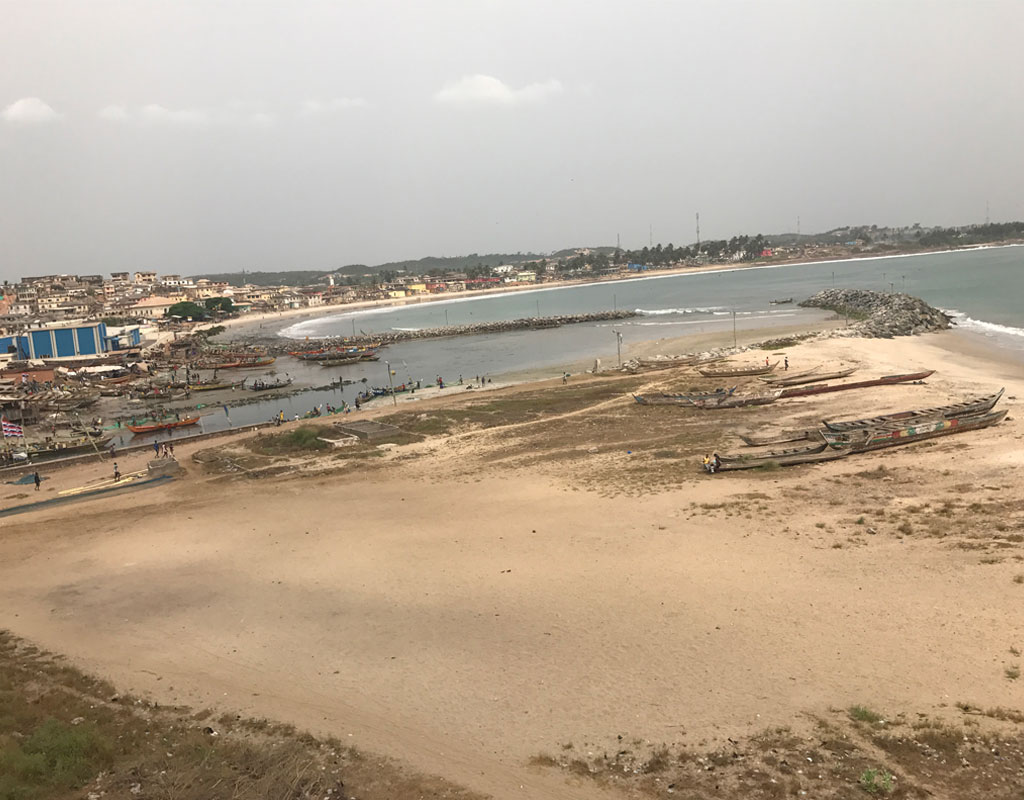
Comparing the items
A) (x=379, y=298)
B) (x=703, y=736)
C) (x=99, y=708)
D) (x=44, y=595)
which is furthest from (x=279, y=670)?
(x=379, y=298)

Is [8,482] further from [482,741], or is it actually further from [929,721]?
[929,721]

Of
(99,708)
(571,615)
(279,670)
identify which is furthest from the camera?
(571,615)

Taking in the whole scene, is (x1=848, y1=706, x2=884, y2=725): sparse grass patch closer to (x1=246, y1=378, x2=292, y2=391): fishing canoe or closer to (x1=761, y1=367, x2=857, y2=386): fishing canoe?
(x1=761, y1=367, x2=857, y2=386): fishing canoe

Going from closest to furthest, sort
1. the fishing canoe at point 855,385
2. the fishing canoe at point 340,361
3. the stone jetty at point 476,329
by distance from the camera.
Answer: the fishing canoe at point 855,385, the fishing canoe at point 340,361, the stone jetty at point 476,329

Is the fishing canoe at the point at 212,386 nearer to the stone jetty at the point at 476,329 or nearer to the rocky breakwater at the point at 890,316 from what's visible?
the stone jetty at the point at 476,329

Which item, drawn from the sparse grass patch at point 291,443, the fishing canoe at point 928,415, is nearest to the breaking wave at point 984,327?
the fishing canoe at point 928,415

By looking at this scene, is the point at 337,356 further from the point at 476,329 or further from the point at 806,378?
the point at 806,378
